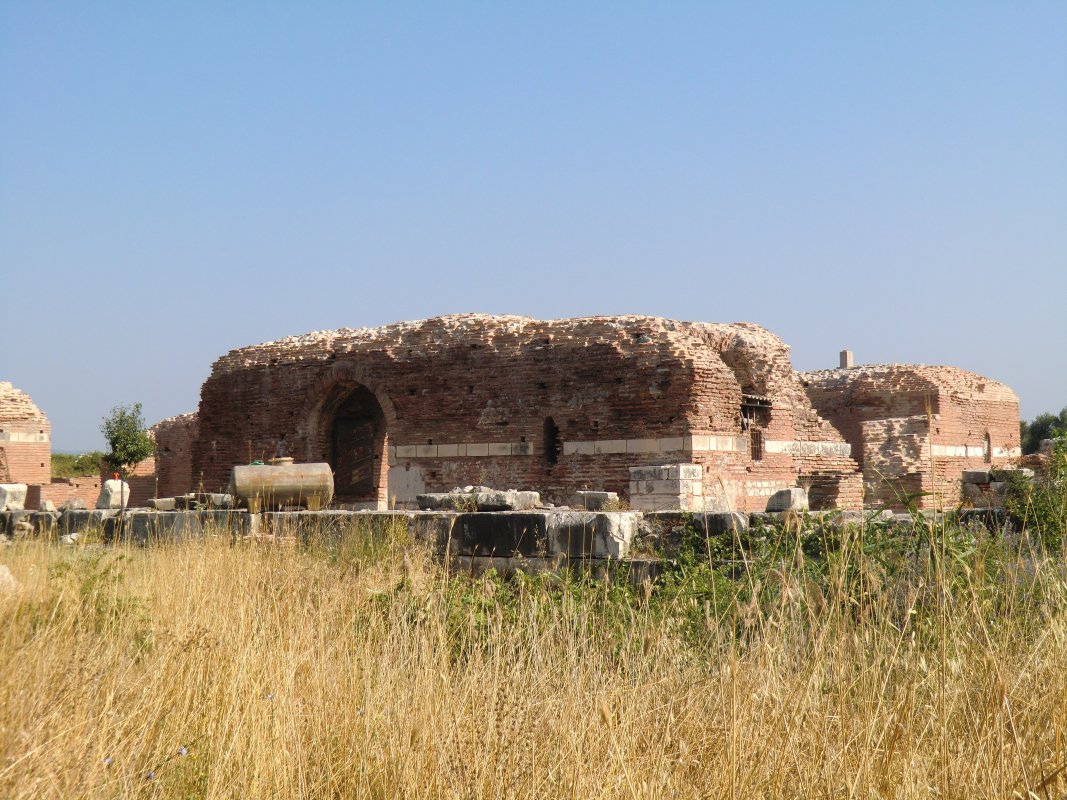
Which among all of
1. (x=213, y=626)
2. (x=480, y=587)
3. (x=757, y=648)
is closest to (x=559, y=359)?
(x=480, y=587)

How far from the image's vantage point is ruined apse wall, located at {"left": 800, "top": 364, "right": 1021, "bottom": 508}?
72.9 ft

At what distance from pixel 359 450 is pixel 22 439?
12.2 meters

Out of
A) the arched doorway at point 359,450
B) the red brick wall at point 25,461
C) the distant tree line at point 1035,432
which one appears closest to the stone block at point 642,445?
the arched doorway at point 359,450

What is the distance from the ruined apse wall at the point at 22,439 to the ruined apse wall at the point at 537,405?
32.0 feet

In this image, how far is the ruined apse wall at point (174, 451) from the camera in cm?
2856

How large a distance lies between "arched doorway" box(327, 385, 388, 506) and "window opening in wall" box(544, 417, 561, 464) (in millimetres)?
4821

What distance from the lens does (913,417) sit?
75.2 feet

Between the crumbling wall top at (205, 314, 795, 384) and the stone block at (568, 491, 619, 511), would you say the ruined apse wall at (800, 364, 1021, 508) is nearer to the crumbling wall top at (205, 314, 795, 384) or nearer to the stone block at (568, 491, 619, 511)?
the crumbling wall top at (205, 314, 795, 384)

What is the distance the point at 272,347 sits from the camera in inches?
763

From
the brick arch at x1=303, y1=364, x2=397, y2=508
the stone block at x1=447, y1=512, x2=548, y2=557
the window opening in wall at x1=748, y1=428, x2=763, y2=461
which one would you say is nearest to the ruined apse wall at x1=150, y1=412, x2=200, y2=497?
the brick arch at x1=303, y1=364, x2=397, y2=508

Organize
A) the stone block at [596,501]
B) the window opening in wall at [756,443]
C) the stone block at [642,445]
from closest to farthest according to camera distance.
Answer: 1. the stone block at [596,501]
2. the stone block at [642,445]
3. the window opening in wall at [756,443]

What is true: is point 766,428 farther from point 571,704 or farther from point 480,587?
point 571,704

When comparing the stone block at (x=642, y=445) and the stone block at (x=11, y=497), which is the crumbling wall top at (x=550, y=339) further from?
the stone block at (x=11, y=497)


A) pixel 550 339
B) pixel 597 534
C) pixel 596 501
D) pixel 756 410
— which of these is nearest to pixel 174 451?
pixel 550 339
